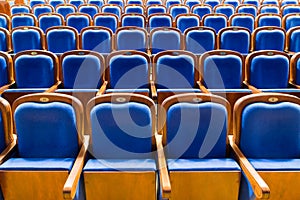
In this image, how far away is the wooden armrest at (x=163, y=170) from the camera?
0.41 meters

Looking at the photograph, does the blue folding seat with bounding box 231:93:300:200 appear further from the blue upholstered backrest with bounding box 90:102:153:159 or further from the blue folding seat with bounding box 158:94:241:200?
the blue upholstered backrest with bounding box 90:102:153:159

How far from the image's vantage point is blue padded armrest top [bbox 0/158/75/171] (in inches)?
18.0

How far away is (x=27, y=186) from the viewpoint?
1.51ft

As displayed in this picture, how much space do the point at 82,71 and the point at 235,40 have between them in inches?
19.4

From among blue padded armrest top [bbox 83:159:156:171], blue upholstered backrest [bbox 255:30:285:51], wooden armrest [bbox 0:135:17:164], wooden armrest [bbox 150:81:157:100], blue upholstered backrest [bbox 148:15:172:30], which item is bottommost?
blue padded armrest top [bbox 83:159:156:171]

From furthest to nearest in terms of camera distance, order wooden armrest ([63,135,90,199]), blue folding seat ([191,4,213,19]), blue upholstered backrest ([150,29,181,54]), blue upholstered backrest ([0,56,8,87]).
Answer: blue folding seat ([191,4,213,19]) < blue upholstered backrest ([150,29,181,54]) < blue upholstered backrest ([0,56,8,87]) < wooden armrest ([63,135,90,199])

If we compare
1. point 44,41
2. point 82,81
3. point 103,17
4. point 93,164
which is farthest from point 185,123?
point 103,17

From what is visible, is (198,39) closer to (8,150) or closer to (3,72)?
(3,72)

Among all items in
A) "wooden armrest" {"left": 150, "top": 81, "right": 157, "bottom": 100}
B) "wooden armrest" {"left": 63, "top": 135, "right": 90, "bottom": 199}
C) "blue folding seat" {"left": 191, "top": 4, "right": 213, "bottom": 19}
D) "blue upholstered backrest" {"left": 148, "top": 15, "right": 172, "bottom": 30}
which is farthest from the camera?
"blue folding seat" {"left": 191, "top": 4, "right": 213, "bottom": 19}

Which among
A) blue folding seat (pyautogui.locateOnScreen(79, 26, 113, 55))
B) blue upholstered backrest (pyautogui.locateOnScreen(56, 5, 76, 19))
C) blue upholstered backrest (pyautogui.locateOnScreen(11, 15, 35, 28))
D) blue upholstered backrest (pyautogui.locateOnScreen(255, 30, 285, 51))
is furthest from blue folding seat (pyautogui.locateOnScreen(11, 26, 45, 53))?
blue upholstered backrest (pyautogui.locateOnScreen(255, 30, 285, 51))

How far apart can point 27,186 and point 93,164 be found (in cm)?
9

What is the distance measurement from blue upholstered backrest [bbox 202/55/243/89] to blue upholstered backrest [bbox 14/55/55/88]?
0.36 meters

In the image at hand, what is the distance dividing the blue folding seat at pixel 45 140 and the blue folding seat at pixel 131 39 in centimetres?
55

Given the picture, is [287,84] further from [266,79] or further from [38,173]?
[38,173]
